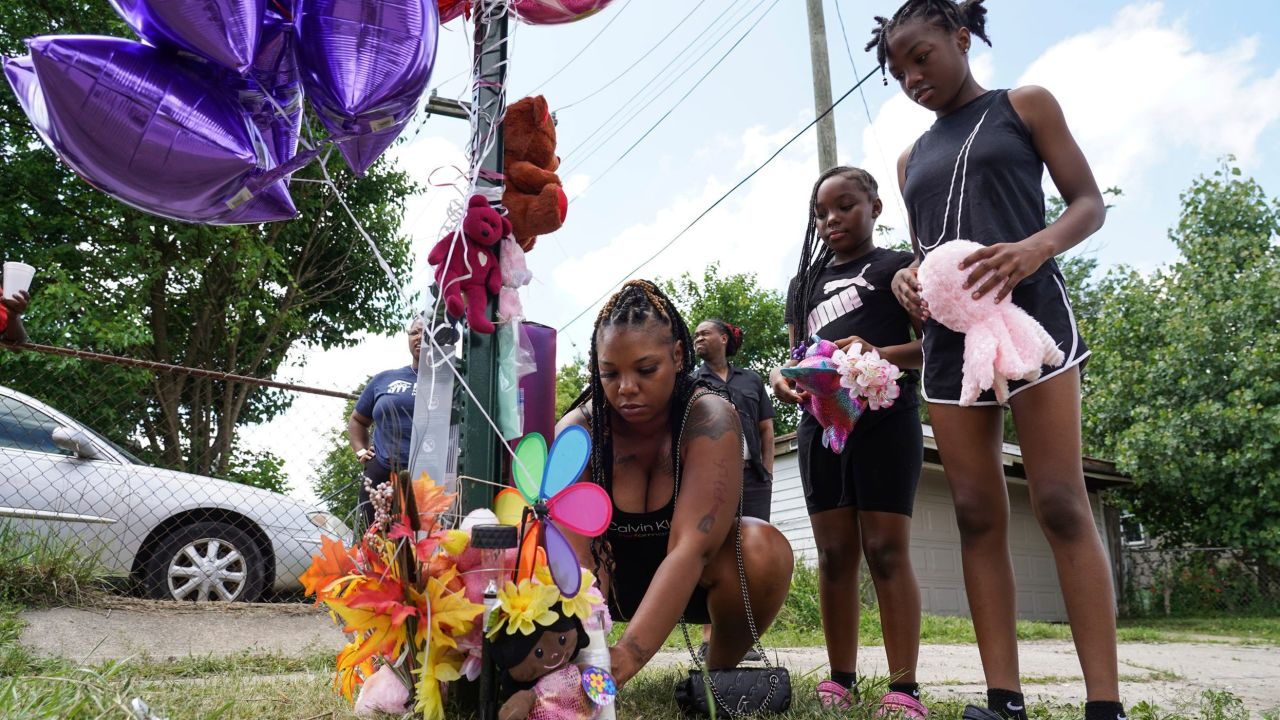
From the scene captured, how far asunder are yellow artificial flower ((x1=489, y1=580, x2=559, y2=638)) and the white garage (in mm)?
8751

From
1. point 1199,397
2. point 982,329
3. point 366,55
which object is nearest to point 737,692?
point 982,329

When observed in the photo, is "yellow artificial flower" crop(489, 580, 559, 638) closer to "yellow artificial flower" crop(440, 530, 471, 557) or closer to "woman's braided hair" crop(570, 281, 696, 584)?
"yellow artificial flower" crop(440, 530, 471, 557)

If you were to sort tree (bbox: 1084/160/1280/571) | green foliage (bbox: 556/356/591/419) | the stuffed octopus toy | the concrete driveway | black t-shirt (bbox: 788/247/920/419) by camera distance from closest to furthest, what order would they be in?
1. the stuffed octopus toy
2. black t-shirt (bbox: 788/247/920/419)
3. the concrete driveway
4. tree (bbox: 1084/160/1280/571)
5. green foliage (bbox: 556/356/591/419)

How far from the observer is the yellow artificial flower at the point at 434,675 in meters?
1.63

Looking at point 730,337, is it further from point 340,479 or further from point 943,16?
point 943,16

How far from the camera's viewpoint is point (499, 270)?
2209 millimetres

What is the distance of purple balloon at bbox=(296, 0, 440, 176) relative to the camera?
6.39 feet

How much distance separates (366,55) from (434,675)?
1.37 meters

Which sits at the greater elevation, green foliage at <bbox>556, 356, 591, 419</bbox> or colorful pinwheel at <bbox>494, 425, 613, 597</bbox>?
green foliage at <bbox>556, 356, 591, 419</bbox>

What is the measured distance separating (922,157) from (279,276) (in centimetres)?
1038

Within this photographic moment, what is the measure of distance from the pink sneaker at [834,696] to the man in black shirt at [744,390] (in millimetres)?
1845

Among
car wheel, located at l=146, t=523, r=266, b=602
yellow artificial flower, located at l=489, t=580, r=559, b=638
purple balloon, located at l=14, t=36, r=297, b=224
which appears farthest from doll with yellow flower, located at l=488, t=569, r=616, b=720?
car wheel, located at l=146, t=523, r=266, b=602

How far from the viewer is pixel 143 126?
6.05ft

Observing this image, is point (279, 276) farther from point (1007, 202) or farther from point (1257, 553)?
point (1257, 553)
